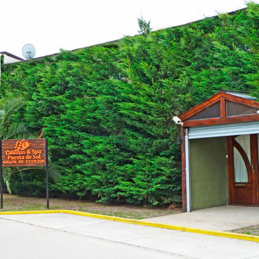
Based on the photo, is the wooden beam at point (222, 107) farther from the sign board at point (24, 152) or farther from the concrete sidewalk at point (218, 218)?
the sign board at point (24, 152)

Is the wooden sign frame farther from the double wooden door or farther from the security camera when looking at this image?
the double wooden door

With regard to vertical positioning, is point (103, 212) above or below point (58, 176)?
below

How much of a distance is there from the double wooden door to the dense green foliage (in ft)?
5.26

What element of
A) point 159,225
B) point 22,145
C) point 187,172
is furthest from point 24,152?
point 159,225

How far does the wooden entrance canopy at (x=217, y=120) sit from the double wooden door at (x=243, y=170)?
0.12 metres

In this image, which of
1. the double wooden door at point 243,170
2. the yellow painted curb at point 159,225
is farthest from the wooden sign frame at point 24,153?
the double wooden door at point 243,170

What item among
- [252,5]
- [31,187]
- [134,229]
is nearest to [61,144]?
[31,187]

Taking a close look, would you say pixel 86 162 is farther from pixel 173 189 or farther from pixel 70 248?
pixel 70 248

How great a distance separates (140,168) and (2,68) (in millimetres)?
11163

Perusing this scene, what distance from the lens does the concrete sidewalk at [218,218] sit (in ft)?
34.7

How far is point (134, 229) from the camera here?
420 inches

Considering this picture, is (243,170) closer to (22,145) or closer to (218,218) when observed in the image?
(218,218)

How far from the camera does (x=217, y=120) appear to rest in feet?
39.5

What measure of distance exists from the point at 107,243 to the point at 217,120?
473cm
